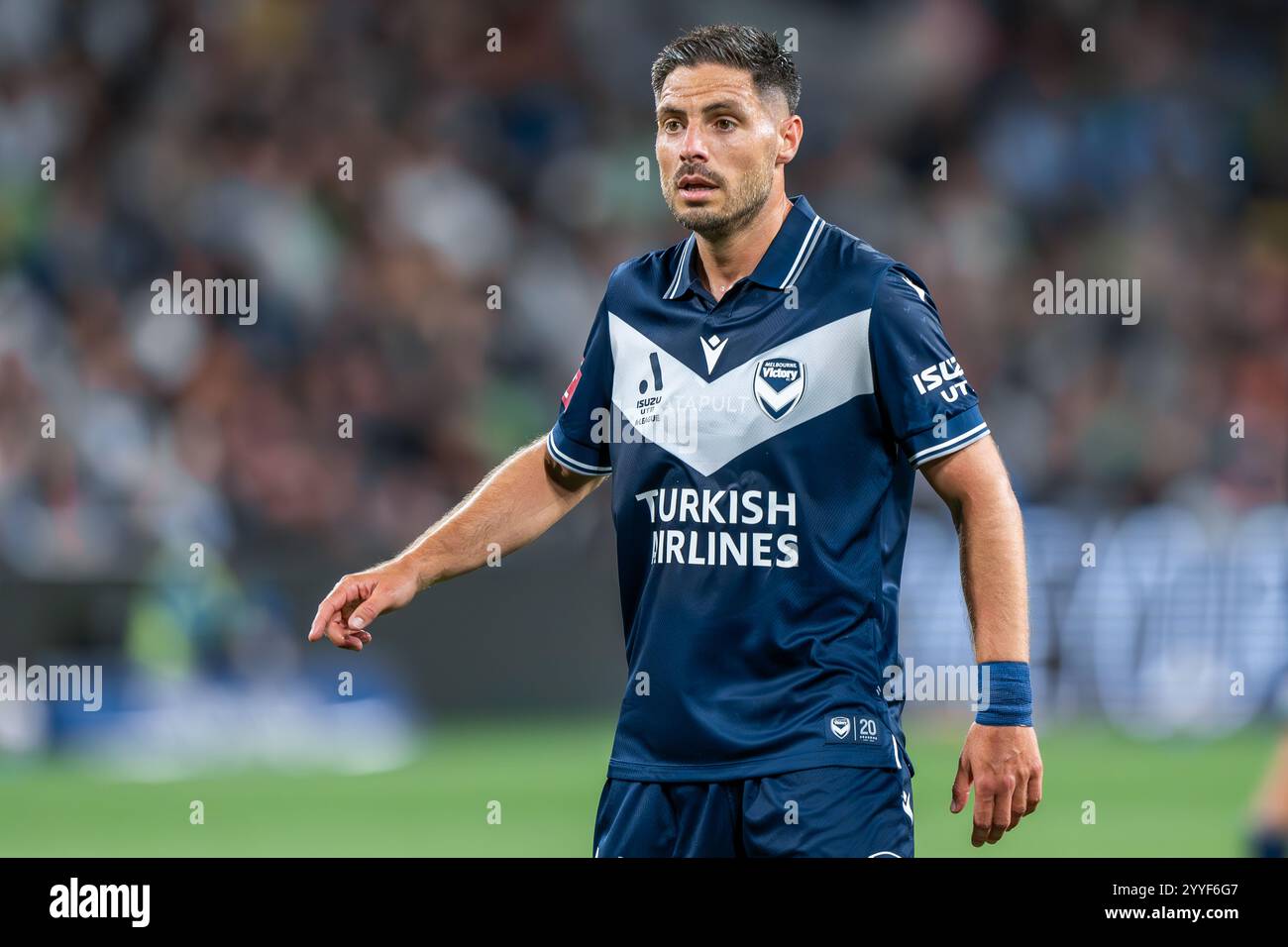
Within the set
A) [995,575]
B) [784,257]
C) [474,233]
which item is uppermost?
[474,233]

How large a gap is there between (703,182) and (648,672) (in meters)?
1.10

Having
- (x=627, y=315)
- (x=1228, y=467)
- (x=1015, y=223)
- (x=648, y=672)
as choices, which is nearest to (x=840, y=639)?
(x=648, y=672)

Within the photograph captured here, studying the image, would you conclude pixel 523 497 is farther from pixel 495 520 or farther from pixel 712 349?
pixel 712 349

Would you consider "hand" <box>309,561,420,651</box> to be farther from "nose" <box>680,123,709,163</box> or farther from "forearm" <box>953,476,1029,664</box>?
"forearm" <box>953,476,1029,664</box>

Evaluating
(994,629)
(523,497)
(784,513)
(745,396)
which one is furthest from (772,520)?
(523,497)

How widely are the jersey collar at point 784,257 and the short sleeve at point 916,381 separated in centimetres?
24

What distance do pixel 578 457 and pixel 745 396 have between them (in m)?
0.62

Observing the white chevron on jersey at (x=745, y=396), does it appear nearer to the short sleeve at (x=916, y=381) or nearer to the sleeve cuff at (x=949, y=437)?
the short sleeve at (x=916, y=381)

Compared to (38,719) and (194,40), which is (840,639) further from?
(194,40)

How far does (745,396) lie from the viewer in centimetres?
418

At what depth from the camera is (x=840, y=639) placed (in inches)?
161

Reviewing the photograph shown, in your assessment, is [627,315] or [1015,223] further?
[1015,223]
